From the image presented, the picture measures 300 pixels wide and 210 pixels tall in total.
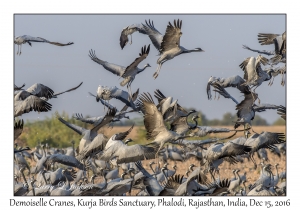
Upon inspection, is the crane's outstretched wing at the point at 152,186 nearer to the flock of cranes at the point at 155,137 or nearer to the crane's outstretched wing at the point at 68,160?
the flock of cranes at the point at 155,137

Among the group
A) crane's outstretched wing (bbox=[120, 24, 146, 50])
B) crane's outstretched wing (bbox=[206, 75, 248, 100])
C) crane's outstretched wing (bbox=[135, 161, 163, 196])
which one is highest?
crane's outstretched wing (bbox=[120, 24, 146, 50])

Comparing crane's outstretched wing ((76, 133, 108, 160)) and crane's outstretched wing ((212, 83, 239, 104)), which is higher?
crane's outstretched wing ((212, 83, 239, 104))

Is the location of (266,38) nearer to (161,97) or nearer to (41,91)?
(161,97)

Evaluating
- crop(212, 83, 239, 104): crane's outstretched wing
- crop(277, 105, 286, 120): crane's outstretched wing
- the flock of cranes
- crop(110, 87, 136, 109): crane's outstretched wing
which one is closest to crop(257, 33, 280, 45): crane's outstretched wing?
the flock of cranes

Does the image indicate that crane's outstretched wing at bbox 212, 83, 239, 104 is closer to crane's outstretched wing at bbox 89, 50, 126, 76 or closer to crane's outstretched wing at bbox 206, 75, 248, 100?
crane's outstretched wing at bbox 206, 75, 248, 100

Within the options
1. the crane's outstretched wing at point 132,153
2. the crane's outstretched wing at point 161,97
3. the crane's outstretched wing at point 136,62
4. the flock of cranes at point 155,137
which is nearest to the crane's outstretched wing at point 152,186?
the flock of cranes at point 155,137

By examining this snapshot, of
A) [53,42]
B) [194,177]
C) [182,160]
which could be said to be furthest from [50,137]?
[194,177]
